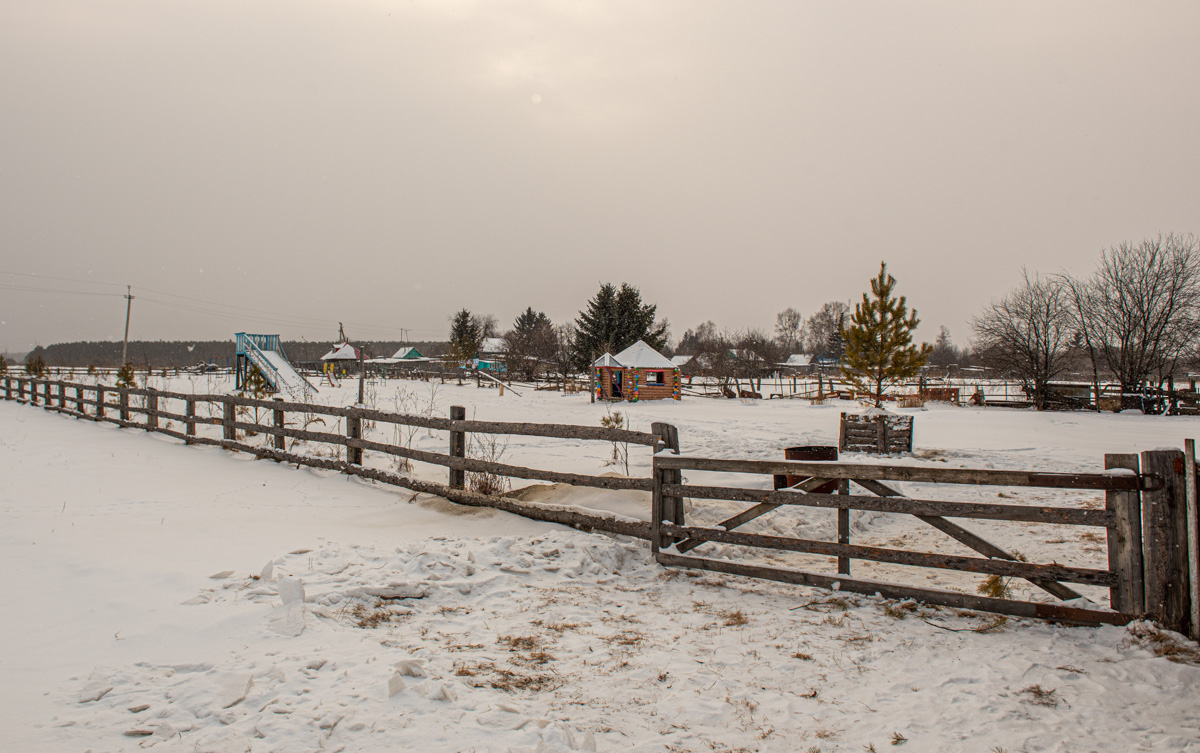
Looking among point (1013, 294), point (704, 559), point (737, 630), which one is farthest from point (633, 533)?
point (1013, 294)

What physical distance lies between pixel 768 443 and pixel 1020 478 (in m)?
10.9

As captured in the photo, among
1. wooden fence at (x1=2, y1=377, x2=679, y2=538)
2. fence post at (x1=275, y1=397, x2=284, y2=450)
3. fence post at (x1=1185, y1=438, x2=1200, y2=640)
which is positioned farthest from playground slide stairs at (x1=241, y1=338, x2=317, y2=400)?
fence post at (x1=1185, y1=438, x2=1200, y2=640)

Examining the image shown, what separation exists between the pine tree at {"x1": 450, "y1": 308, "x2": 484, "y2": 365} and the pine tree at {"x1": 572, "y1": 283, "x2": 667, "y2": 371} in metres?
15.1

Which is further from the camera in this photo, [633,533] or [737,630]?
[633,533]

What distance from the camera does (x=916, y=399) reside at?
103ft

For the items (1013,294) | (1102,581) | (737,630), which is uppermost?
(1013,294)

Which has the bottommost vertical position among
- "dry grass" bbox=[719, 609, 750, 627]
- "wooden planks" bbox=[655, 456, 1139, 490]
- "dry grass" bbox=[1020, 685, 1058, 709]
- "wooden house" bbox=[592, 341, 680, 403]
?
"dry grass" bbox=[719, 609, 750, 627]

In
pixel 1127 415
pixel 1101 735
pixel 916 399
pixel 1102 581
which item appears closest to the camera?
pixel 1101 735

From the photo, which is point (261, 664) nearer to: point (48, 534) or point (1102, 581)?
point (48, 534)

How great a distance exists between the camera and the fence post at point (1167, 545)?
12.6ft

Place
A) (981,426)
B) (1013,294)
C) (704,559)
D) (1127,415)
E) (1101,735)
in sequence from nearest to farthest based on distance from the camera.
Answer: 1. (1101,735)
2. (704,559)
3. (981,426)
4. (1127,415)
5. (1013,294)

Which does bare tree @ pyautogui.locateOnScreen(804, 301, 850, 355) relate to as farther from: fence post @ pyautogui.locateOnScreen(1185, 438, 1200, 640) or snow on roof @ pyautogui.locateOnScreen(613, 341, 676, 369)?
fence post @ pyautogui.locateOnScreen(1185, 438, 1200, 640)

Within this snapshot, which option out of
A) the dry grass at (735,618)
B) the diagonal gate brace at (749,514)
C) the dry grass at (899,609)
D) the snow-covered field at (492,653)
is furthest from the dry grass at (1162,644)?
the dry grass at (735,618)

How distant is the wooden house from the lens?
34281 millimetres
